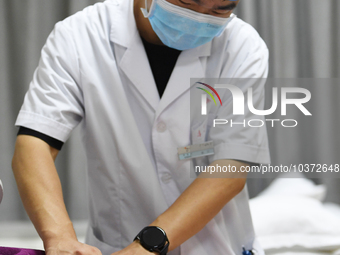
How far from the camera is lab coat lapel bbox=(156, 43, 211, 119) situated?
3.42 feet

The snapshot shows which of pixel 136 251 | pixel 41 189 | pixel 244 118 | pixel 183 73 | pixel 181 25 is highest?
pixel 181 25

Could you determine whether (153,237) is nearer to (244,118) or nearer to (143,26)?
(244,118)

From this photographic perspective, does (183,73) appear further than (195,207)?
Yes

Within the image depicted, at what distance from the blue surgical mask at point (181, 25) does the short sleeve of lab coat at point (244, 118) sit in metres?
0.11

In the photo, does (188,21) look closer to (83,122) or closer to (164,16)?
(164,16)

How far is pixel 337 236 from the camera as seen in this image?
1.66m

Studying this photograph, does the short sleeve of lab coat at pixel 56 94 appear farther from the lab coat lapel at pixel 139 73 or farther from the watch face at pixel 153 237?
the watch face at pixel 153 237

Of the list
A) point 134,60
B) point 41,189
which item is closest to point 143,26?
point 134,60

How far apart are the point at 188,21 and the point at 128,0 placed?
27 cm

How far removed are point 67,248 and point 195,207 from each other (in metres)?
0.35

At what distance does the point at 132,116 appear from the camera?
1.03m

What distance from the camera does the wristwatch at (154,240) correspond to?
2.71 feet

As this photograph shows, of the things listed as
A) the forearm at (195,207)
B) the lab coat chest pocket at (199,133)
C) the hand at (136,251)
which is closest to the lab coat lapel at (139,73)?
the lab coat chest pocket at (199,133)

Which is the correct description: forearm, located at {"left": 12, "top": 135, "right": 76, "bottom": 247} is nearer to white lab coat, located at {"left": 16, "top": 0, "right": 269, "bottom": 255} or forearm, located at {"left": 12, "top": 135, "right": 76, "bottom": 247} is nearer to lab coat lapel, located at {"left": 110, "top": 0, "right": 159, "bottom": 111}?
white lab coat, located at {"left": 16, "top": 0, "right": 269, "bottom": 255}
